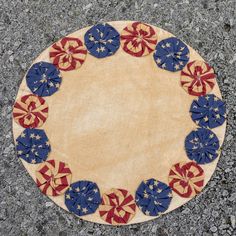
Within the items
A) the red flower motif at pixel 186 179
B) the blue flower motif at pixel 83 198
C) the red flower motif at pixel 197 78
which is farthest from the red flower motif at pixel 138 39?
the blue flower motif at pixel 83 198

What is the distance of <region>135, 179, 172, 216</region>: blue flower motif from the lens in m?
2.29

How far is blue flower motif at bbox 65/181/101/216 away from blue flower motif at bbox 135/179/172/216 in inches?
8.4

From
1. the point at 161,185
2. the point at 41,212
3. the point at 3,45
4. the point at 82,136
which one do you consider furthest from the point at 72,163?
the point at 3,45

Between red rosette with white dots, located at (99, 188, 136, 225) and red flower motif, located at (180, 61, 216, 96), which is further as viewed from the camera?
red flower motif, located at (180, 61, 216, 96)

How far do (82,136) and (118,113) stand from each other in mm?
223

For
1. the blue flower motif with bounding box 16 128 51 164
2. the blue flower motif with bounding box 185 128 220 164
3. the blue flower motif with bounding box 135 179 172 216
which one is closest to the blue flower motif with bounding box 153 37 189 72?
the blue flower motif with bounding box 185 128 220 164

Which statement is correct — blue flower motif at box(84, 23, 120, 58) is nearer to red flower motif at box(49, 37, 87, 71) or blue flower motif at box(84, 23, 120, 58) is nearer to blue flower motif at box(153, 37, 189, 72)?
red flower motif at box(49, 37, 87, 71)

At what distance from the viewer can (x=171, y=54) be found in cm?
243

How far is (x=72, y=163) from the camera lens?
2332 millimetres

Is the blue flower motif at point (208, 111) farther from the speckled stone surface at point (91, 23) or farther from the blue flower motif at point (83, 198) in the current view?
the blue flower motif at point (83, 198)

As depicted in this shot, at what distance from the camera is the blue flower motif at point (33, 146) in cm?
235

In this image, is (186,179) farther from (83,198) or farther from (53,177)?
(53,177)

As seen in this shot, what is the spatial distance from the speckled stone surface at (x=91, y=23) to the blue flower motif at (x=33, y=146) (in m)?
0.06

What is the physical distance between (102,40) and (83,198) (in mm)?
847
